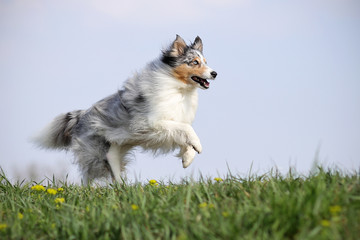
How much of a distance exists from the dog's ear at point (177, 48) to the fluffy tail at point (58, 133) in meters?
2.13

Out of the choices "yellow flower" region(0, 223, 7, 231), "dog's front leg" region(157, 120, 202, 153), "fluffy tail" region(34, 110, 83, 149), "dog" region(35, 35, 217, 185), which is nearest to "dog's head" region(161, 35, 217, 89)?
"dog" region(35, 35, 217, 185)

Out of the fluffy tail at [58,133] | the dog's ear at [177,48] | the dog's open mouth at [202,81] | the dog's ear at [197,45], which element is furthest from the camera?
the fluffy tail at [58,133]

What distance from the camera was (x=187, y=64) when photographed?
6398mm

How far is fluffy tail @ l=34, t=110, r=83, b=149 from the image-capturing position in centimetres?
762

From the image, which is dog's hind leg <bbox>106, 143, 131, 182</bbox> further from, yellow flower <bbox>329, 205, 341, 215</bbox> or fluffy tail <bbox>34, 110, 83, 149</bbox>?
yellow flower <bbox>329, 205, 341, 215</bbox>

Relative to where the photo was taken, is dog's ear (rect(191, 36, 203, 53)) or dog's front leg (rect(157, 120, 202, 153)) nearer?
dog's front leg (rect(157, 120, 202, 153))

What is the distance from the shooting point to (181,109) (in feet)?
21.3

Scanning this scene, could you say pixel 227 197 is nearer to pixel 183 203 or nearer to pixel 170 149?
pixel 183 203

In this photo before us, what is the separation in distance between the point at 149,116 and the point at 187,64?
3.08 feet

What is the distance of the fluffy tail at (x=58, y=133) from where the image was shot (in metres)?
7.62

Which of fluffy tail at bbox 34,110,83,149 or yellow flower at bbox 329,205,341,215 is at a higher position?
yellow flower at bbox 329,205,341,215

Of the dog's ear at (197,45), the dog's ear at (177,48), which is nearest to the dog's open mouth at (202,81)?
the dog's ear at (177,48)

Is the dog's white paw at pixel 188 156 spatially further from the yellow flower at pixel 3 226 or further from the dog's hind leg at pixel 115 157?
→ the yellow flower at pixel 3 226

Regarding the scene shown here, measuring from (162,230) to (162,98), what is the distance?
11.4 feet
